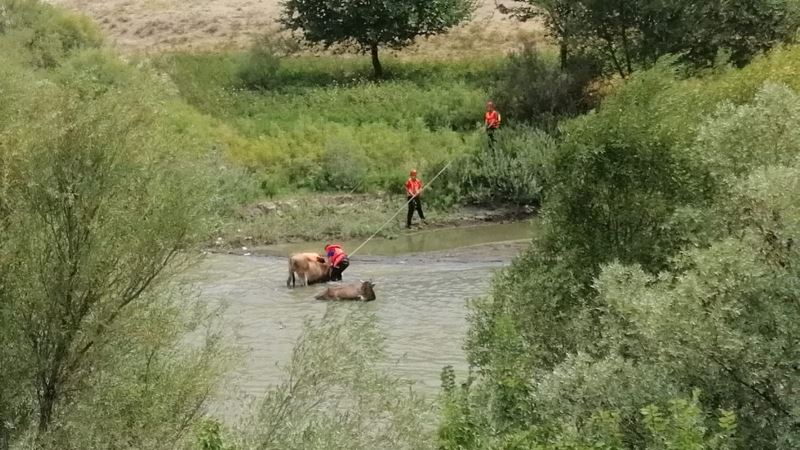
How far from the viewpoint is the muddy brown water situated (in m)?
19.3

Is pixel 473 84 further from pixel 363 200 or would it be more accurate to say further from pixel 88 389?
pixel 88 389

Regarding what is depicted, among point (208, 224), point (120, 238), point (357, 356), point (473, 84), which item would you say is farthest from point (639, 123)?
point (473, 84)

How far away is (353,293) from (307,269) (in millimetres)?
2756

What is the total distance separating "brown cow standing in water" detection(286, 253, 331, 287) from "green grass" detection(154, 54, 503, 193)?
1117 centimetres

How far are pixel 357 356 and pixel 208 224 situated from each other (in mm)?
2504

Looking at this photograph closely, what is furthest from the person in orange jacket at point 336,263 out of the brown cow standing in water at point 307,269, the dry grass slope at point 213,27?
the dry grass slope at point 213,27

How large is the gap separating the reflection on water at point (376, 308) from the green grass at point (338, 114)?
7960 millimetres

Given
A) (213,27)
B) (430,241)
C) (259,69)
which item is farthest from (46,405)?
(213,27)

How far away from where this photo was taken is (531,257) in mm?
15156

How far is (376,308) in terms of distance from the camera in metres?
23.7

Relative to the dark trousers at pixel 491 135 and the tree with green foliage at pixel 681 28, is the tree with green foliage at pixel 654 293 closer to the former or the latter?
the tree with green foliage at pixel 681 28

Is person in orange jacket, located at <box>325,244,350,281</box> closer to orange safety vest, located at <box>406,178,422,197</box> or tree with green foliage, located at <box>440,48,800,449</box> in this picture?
orange safety vest, located at <box>406,178,422,197</box>

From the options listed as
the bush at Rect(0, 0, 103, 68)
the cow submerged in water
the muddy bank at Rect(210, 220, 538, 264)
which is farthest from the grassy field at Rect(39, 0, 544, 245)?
the cow submerged in water

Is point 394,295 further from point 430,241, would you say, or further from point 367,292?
point 430,241
